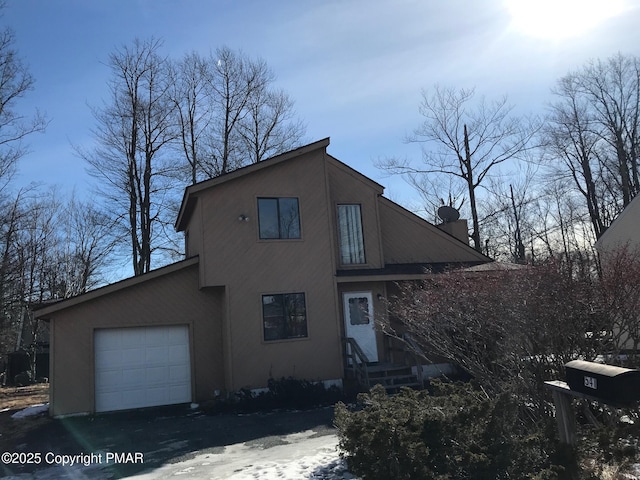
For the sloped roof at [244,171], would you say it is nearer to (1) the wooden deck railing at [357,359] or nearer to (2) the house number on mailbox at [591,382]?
(1) the wooden deck railing at [357,359]

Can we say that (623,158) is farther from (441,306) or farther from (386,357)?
(441,306)

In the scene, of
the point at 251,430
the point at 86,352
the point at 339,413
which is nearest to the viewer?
the point at 339,413

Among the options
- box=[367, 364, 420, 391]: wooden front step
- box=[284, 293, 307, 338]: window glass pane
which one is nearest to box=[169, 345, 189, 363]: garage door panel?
box=[284, 293, 307, 338]: window glass pane

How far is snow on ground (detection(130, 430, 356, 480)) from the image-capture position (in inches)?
243

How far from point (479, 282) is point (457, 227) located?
1037cm

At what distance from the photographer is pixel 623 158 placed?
2738cm

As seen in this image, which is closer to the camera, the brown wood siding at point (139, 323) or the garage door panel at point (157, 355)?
the brown wood siding at point (139, 323)

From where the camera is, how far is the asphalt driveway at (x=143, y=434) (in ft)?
26.0

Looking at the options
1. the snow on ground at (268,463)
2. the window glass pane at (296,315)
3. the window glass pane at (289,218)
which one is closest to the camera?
the snow on ground at (268,463)

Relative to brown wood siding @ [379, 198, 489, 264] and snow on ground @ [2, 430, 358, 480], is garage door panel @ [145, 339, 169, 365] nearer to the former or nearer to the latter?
snow on ground @ [2, 430, 358, 480]

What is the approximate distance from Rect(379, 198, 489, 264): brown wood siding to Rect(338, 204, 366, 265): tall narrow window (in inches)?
43.9

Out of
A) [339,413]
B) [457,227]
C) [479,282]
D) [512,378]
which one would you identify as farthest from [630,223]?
[339,413]

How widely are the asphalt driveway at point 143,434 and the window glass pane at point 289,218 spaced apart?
192 inches

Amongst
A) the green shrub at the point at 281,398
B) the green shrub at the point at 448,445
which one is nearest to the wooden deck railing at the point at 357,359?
the green shrub at the point at 281,398
